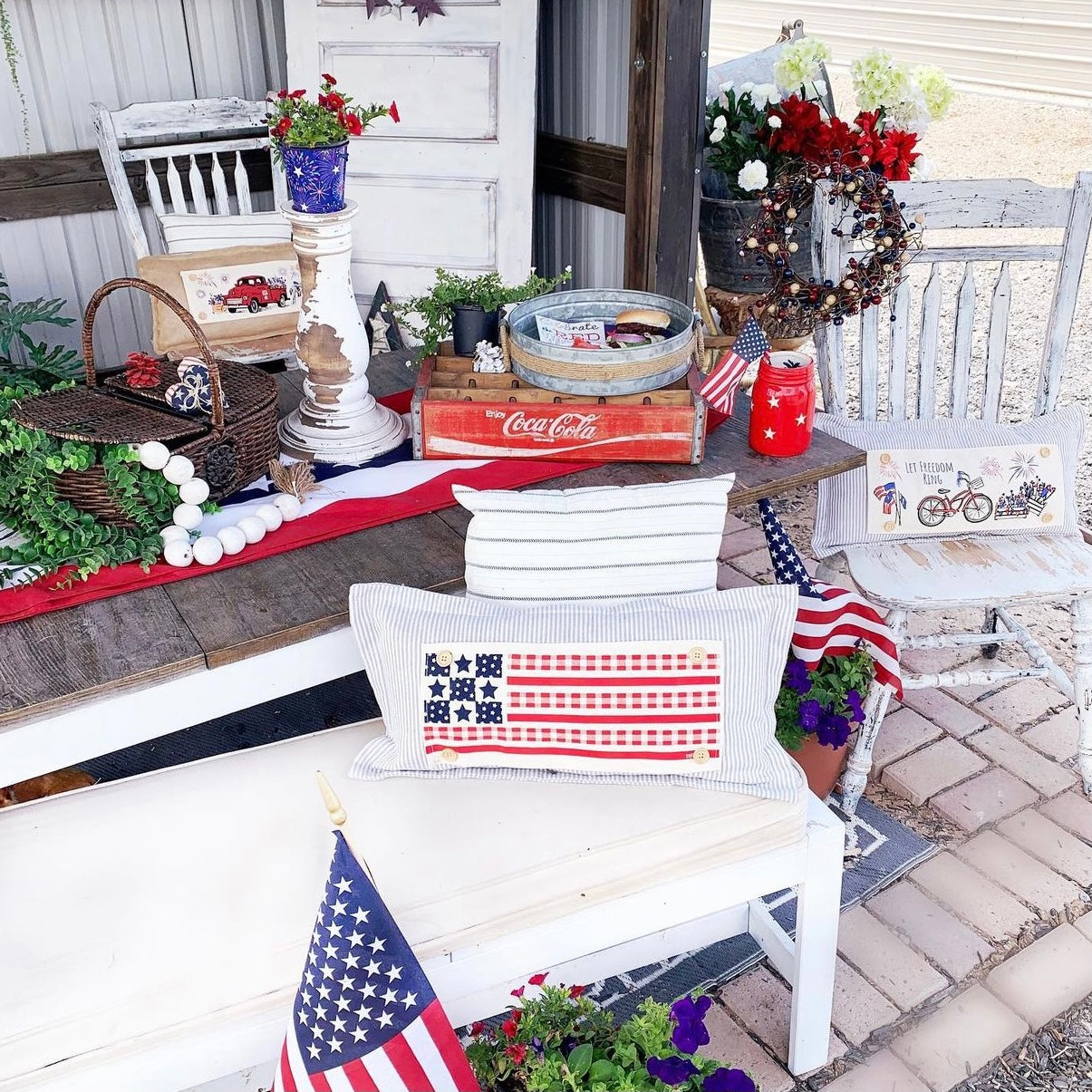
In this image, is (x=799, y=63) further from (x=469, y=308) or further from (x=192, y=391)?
(x=192, y=391)

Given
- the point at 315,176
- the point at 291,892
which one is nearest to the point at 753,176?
the point at 315,176

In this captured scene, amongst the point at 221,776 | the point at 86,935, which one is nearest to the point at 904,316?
the point at 221,776

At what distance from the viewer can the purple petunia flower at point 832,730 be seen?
220 cm

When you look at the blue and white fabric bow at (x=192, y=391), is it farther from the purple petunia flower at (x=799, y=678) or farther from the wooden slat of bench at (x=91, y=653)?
the purple petunia flower at (x=799, y=678)

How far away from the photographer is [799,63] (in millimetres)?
3691

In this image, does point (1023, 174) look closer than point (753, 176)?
No

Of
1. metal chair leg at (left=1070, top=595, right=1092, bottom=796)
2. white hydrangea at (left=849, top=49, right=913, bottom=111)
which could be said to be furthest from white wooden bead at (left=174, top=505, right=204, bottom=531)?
white hydrangea at (left=849, top=49, right=913, bottom=111)

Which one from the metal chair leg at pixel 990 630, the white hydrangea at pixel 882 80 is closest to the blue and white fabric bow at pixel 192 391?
the metal chair leg at pixel 990 630

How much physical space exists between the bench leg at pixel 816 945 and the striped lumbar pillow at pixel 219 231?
2.77 metres

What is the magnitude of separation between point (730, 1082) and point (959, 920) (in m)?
1.09

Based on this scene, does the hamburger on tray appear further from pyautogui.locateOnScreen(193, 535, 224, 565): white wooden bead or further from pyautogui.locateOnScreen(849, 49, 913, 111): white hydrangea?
pyautogui.locateOnScreen(849, 49, 913, 111): white hydrangea

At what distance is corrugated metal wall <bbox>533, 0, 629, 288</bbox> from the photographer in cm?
366

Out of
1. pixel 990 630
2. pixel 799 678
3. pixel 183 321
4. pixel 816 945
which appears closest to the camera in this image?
pixel 816 945

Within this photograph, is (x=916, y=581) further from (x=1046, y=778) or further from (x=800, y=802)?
(x=800, y=802)
